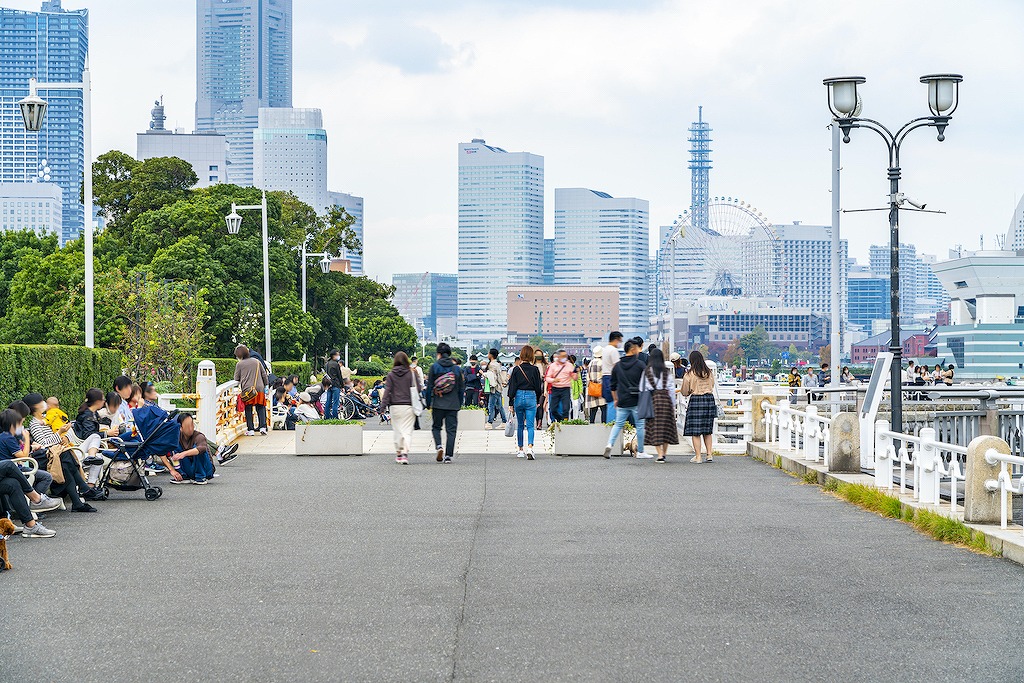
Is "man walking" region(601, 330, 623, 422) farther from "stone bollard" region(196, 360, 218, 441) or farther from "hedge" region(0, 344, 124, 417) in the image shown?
"hedge" region(0, 344, 124, 417)

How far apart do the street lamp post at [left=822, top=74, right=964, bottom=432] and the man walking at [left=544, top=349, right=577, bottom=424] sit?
794cm

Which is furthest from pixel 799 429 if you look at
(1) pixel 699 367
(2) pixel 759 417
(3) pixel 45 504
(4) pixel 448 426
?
(3) pixel 45 504

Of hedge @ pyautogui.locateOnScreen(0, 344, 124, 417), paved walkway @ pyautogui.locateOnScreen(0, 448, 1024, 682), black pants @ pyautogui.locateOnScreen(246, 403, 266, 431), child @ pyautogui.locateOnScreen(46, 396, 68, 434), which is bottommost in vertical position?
paved walkway @ pyautogui.locateOnScreen(0, 448, 1024, 682)

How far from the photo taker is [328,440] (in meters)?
21.7

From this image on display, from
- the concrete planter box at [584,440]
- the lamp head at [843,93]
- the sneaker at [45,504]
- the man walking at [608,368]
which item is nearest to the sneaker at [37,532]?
the sneaker at [45,504]

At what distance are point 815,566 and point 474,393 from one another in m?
25.0

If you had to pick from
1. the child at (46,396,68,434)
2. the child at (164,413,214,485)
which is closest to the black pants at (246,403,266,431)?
the child at (164,413,214,485)

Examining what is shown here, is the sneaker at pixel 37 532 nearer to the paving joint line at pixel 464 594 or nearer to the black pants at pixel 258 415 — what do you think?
the paving joint line at pixel 464 594

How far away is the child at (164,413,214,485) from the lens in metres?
16.5

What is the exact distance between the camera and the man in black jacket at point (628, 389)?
66.0 ft

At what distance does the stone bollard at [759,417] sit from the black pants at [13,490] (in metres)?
13.8

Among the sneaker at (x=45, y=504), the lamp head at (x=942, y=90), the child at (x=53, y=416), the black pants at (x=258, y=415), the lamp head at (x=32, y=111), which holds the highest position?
the lamp head at (x=32, y=111)

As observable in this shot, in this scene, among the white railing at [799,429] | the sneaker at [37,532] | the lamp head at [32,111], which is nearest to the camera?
the sneaker at [37,532]

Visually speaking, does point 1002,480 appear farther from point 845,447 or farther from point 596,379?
point 596,379
